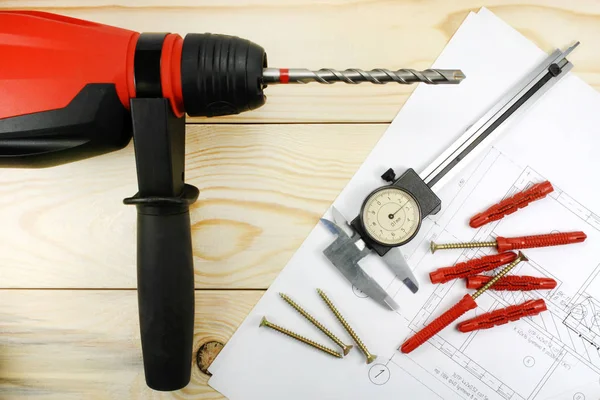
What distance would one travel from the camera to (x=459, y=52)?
1.99 ft

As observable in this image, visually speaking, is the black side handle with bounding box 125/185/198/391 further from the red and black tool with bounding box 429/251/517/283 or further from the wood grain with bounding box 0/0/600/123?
the red and black tool with bounding box 429/251/517/283

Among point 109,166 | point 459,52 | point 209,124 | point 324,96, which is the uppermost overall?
point 459,52

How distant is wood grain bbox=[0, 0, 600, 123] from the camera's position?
60 cm

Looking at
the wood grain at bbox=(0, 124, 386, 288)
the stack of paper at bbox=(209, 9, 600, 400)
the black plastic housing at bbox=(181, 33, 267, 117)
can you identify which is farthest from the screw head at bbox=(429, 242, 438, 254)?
the black plastic housing at bbox=(181, 33, 267, 117)

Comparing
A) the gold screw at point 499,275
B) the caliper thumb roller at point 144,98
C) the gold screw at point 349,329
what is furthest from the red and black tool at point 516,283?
the caliper thumb roller at point 144,98

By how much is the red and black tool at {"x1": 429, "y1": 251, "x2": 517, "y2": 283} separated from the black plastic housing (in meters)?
0.30

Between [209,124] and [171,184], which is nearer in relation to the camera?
[171,184]

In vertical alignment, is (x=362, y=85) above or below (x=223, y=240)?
above

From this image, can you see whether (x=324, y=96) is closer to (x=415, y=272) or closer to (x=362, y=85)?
(x=362, y=85)

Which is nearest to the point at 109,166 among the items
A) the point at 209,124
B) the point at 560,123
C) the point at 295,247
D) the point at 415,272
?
the point at 209,124

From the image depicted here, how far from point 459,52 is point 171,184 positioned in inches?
14.5

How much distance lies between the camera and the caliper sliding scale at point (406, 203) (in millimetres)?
589

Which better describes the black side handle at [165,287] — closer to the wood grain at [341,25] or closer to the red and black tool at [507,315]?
the wood grain at [341,25]

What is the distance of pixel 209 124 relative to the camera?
2.01ft
